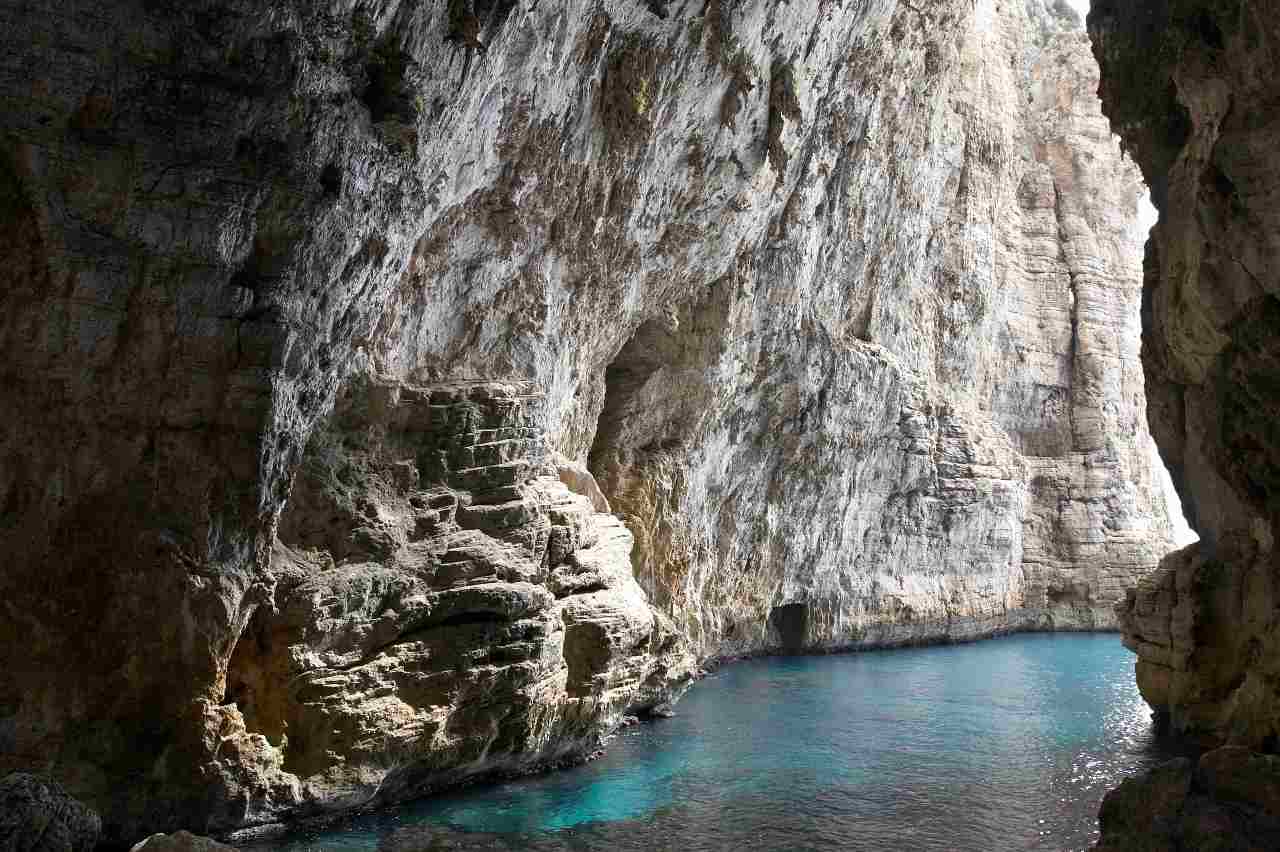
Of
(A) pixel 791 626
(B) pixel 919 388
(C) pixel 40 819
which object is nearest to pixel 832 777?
(C) pixel 40 819

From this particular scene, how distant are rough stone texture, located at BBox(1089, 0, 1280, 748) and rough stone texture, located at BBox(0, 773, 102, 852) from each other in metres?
14.4

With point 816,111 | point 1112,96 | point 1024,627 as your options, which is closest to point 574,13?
point 1112,96

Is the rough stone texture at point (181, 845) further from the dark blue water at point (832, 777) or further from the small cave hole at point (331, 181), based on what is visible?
the small cave hole at point (331, 181)

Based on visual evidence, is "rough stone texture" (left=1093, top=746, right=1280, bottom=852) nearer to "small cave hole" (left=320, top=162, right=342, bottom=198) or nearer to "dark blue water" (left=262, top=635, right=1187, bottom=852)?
"dark blue water" (left=262, top=635, right=1187, bottom=852)

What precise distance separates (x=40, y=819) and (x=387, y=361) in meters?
9.48

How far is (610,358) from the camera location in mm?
25344

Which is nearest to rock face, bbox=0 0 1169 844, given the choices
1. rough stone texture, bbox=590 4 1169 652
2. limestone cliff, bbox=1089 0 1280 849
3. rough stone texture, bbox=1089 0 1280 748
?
rough stone texture, bbox=590 4 1169 652

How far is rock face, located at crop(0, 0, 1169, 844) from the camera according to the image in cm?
1187

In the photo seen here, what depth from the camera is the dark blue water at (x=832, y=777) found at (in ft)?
47.9

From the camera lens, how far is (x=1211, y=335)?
615 inches

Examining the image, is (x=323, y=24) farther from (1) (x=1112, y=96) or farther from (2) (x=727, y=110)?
(1) (x=1112, y=96)

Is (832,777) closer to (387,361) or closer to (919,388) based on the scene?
(387,361)

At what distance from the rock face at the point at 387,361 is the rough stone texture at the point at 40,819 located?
12.3 feet

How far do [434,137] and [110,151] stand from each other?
4.13 metres
